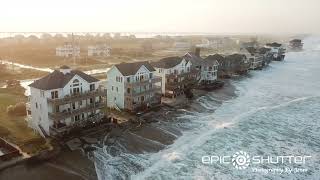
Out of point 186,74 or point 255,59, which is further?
point 255,59

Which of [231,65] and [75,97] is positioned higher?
[231,65]

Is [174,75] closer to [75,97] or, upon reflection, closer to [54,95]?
[75,97]

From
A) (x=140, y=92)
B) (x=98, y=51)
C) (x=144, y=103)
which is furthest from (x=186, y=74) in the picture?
(x=98, y=51)

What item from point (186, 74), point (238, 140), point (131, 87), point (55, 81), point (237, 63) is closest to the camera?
point (55, 81)

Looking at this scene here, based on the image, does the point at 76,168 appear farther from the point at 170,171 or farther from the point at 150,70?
the point at 150,70

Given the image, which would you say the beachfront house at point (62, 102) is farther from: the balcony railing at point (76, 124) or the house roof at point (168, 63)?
the house roof at point (168, 63)

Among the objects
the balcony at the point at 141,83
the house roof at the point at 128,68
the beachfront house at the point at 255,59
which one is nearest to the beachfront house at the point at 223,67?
the beachfront house at the point at 255,59

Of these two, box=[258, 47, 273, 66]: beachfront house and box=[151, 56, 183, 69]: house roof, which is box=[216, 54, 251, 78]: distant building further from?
box=[151, 56, 183, 69]: house roof

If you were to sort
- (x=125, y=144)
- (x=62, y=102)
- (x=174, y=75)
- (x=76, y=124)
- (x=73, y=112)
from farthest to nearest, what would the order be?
1. (x=174, y=75)
2. (x=76, y=124)
3. (x=73, y=112)
4. (x=125, y=144)
5. (x=62, y=102)
